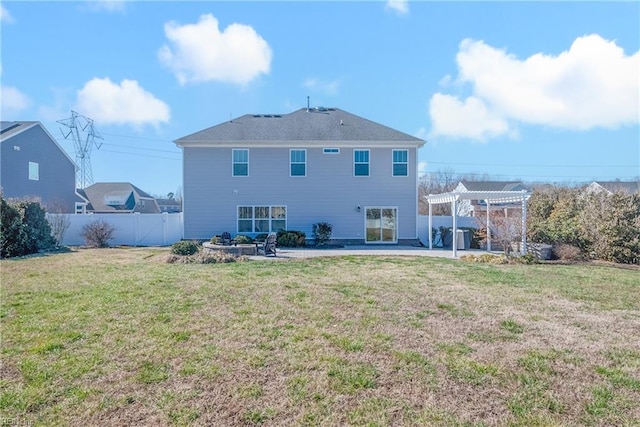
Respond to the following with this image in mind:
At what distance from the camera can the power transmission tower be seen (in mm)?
40938

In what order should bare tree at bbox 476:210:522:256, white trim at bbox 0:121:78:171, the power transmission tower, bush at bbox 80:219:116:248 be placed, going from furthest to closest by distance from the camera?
the power transmission tower
white trim at bbox 0:121:78:171
bush at bbox 80:219:116:248
bare tree at bbox 476:210:522:256

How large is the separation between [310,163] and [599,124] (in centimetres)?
1599

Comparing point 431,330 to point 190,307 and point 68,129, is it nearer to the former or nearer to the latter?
point 190,307

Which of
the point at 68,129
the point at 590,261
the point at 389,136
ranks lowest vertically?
the point at 590,261

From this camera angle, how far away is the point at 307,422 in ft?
8.95

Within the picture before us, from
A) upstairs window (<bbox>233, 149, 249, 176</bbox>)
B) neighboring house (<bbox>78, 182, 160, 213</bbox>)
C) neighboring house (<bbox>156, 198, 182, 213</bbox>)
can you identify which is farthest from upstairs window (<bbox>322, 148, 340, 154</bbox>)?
neighboring house (<bbox>156, 198, 182, 213</bbox>)

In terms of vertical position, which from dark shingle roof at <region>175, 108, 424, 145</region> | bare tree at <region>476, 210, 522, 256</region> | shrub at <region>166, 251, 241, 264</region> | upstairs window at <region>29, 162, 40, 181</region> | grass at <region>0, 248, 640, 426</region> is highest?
dark shingle roof at <region>175, 108, 424, 145</region>

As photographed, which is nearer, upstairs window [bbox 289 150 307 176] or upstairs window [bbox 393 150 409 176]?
upstairs window [bbox 393 150 409 176]

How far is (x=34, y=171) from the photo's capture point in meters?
23.9

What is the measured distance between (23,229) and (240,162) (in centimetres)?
920

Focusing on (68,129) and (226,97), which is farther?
(68,129)

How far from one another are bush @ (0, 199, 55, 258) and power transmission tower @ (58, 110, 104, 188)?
30.3 m

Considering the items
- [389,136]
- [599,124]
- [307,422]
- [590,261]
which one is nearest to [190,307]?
[307,422]

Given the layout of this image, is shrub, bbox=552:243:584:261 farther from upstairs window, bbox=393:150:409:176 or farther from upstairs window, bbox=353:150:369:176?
upstairs window, bbox=353:150:369:176
